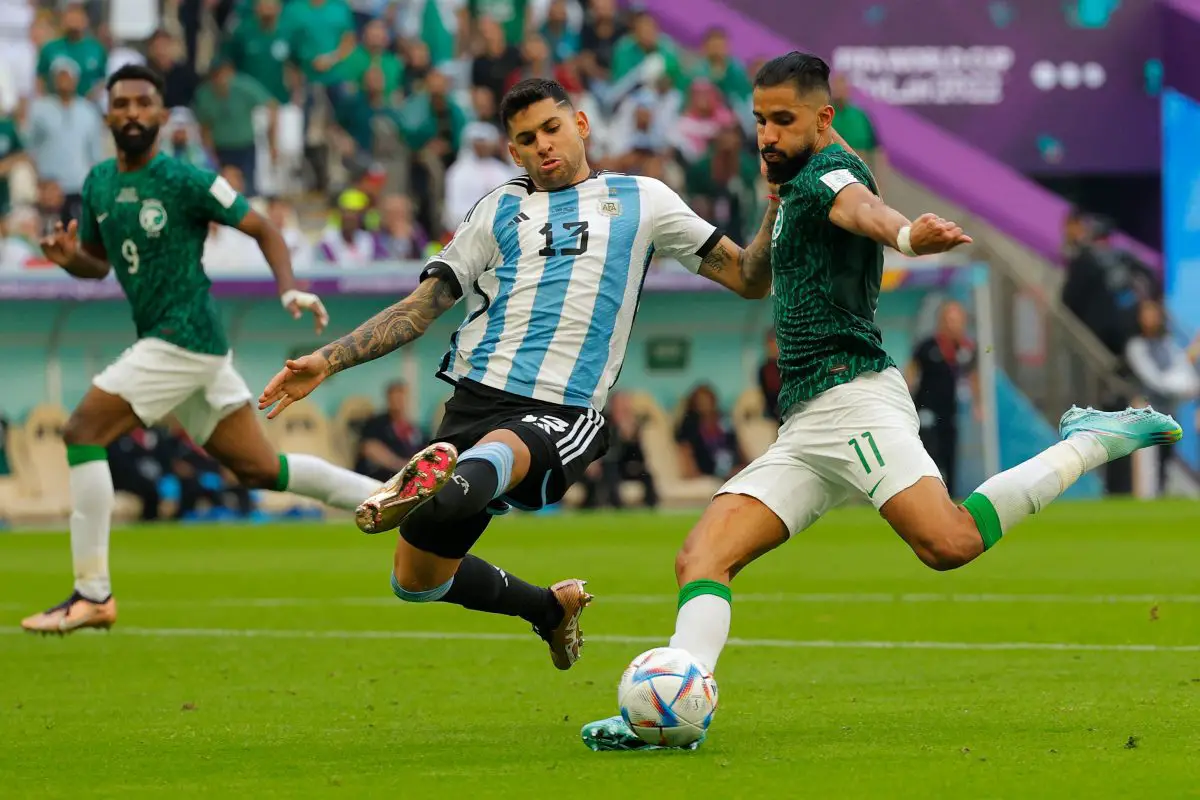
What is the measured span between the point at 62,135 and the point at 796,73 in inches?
589

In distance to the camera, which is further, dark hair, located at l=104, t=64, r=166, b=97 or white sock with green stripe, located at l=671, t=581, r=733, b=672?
dark hair, located at l=104, t=64, r=166, b=97

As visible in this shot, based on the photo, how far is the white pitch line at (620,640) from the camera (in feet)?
29.8

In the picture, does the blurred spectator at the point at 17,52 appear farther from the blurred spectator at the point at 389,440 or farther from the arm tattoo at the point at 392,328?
the arm tattoo at the point at 392,328

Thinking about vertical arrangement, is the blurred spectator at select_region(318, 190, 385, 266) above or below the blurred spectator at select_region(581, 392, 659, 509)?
above

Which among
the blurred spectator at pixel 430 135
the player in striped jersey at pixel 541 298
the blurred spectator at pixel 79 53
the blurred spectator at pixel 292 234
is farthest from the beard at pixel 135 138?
the blurred spectator at pixel 430 135

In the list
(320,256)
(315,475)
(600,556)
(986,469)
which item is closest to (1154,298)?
(986,469)

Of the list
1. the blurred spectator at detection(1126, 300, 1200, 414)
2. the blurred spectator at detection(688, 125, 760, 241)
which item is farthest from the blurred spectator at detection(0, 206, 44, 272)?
the blurred spectator at detection(1126, 300, 1200, 414)

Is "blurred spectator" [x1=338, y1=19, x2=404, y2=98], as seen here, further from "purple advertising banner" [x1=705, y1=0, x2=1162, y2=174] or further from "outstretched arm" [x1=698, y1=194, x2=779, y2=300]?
"outstretched arm" [x1=698, y1=194, x2=779, y2=300]

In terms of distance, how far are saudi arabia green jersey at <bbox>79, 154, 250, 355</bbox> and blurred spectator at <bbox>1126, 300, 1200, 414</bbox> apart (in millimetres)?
14816

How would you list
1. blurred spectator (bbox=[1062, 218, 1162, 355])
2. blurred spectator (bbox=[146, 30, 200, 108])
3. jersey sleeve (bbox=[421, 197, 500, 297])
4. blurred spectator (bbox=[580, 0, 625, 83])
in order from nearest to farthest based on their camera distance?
jersey sleeve (bbox=[421, 197, 500, 297]) → blurred spectator (bbox=[146, 30, 200, 108]) → blurred spectator (bbox=[580, 0, 625, 83]) → blurred spectator (bbox=[1062, 218, 1162, 355])

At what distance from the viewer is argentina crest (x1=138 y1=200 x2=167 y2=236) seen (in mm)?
10188

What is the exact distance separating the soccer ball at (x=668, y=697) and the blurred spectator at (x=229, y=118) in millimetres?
15322

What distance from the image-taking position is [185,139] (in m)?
19.6

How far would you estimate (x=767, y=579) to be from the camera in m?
13.3
